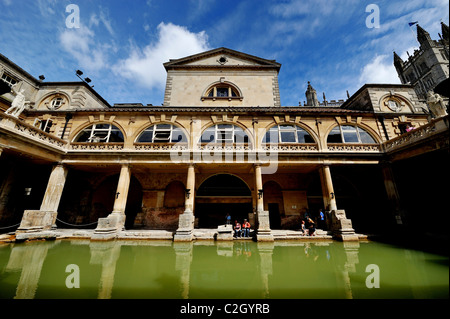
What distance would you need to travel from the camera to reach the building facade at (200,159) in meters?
11.6

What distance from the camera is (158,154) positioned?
42.6 feet

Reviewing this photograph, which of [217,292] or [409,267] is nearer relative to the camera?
[217,292]

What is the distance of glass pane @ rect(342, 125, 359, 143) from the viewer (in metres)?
14.2

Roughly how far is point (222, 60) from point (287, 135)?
41.7 ft

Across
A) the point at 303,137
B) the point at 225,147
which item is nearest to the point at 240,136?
the point at 225,147

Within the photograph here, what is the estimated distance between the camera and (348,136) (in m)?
14.3

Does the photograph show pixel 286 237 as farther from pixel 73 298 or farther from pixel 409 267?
pixel 73 298

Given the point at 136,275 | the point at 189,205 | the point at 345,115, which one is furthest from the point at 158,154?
the point at 345,115

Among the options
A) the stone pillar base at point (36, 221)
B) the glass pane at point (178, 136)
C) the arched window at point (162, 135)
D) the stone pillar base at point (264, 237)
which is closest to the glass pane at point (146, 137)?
the arched window at point (162, 135)

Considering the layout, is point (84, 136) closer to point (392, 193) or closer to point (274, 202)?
point (274, 202)
